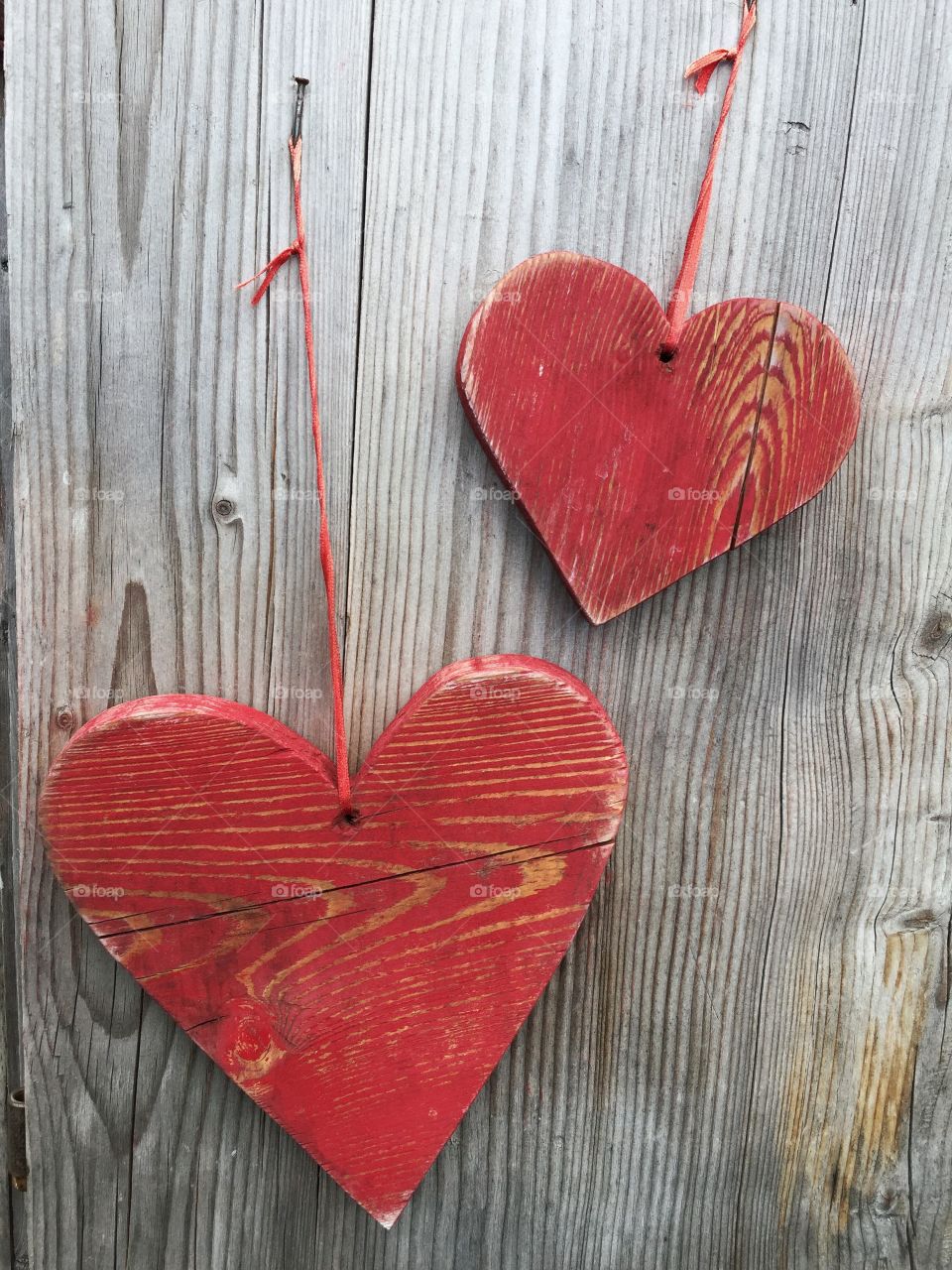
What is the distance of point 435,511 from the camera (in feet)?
3.06

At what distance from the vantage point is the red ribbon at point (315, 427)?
0.86 metres

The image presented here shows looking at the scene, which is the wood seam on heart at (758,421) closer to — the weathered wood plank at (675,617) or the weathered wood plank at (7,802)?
the weathered wood plank at (675,617)

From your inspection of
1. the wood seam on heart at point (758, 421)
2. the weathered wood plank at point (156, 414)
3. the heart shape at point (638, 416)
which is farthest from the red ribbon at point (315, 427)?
the wood seam on heart at point (758, 421)

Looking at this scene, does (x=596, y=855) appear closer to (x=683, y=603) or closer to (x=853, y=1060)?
(x=683, y=603)

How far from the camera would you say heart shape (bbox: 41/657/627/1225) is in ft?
2.82

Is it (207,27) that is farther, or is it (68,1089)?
(68,1089)

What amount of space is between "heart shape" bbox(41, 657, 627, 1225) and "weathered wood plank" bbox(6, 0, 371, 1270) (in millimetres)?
101

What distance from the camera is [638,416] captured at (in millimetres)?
880

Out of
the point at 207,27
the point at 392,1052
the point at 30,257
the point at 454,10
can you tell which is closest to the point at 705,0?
Result: the point at 454,10

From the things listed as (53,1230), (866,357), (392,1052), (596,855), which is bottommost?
(53,1230)

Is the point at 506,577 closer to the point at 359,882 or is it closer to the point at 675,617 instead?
the point at 675,617

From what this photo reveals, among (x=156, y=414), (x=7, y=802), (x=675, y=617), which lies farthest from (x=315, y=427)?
(x=7, y=802)

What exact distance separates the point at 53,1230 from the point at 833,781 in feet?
3.47

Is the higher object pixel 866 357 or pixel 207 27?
pixel 207 27
